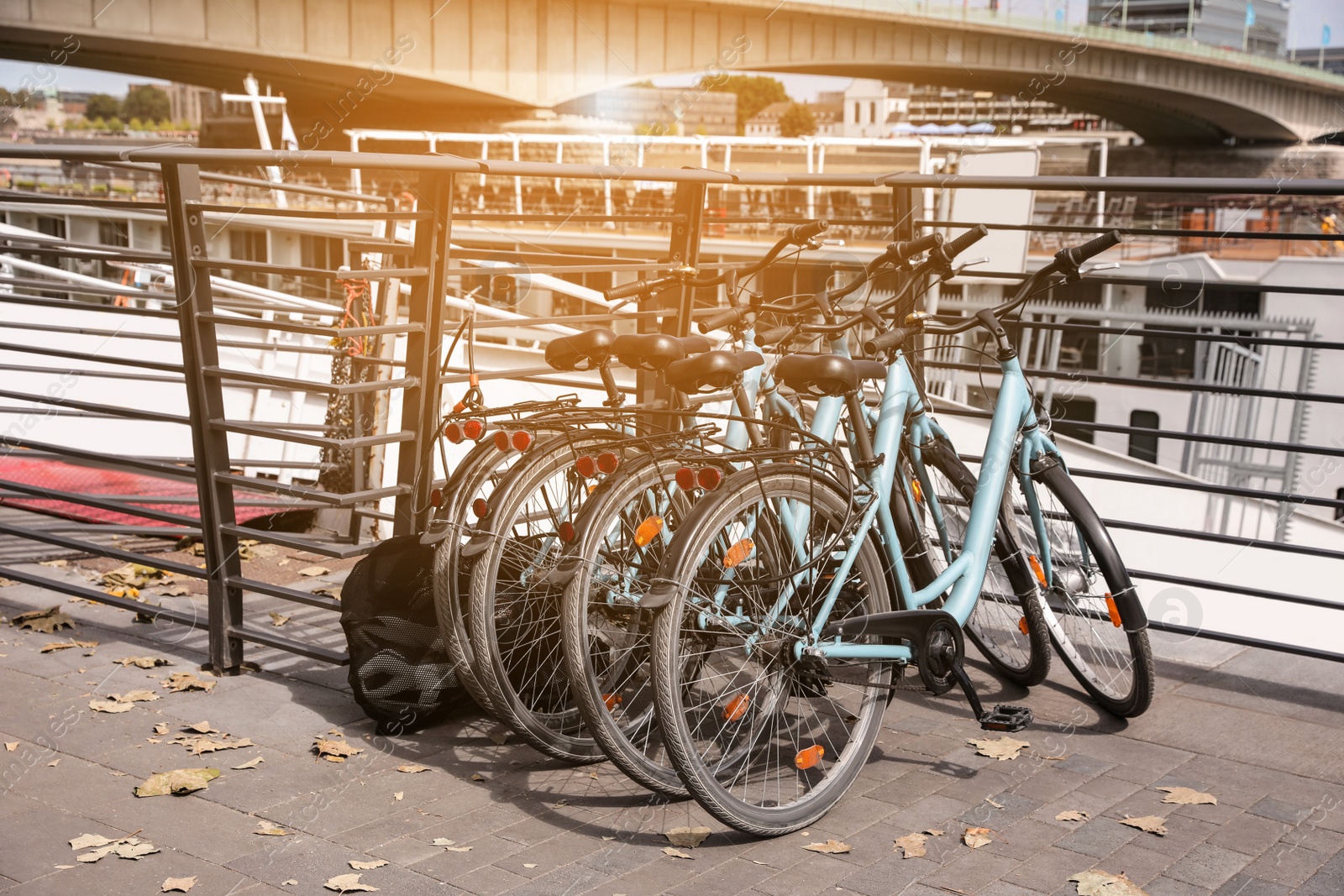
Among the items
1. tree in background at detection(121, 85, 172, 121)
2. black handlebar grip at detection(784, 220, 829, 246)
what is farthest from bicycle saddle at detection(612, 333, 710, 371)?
tree in background at detection(121, 85, 172, 121)

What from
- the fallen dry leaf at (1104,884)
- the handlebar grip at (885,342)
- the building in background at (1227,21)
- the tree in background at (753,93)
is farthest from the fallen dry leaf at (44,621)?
the tree in background at (753,93)

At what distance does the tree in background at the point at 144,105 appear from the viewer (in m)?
145

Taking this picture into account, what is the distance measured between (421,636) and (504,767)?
47 centimetres

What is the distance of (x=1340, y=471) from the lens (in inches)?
797

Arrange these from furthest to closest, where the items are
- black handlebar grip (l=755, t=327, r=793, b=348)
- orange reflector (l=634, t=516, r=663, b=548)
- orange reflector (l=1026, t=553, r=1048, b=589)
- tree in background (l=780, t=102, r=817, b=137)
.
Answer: tree in background (l=780, t=102, r=817, b=137), orange reflector (l=1026, t=553, r=1048, b=589), black handlebar grip (l=755, t=327, r=793, b=348), orange reflector (l=634, t=516, r=663, b=548)

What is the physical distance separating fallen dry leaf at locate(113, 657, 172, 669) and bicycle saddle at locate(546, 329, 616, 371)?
192 cm

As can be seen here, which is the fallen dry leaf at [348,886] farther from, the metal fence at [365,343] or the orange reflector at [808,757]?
the metal fence at [365,343]

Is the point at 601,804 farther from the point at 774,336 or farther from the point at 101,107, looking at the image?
the point at 101,107

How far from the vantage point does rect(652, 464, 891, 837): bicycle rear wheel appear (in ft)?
9.98

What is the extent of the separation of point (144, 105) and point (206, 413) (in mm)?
164126

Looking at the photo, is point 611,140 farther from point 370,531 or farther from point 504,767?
point 504,767

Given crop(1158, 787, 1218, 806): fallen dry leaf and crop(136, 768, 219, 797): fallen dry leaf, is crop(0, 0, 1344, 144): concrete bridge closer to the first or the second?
crop(136, 768, 219, 797): fallen dry leaf

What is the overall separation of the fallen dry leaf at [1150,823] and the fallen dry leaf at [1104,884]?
0.98 feet

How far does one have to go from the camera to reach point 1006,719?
148 inches
